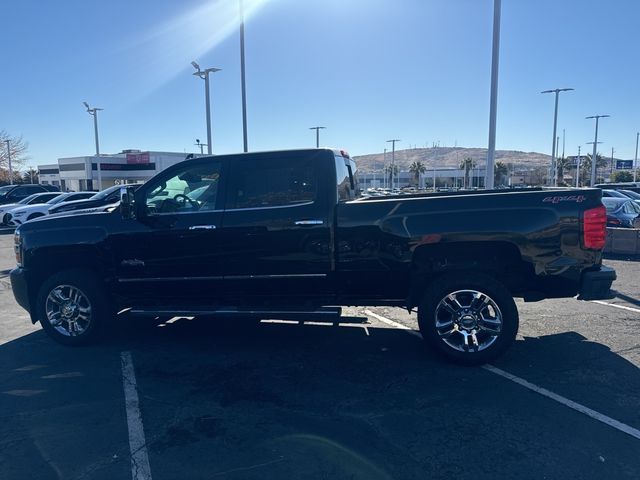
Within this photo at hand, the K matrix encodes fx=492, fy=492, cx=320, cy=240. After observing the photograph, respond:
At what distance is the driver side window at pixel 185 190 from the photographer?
5285 mm

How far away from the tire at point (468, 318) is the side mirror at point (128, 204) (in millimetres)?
3213

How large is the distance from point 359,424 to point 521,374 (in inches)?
72.4

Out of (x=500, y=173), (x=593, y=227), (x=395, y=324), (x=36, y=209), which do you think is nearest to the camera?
(x=593, y=227)

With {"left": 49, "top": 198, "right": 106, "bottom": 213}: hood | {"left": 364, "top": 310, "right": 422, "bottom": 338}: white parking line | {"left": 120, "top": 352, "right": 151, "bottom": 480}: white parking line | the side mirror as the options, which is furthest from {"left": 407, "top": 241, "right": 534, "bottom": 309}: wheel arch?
{"left": 49, "top": 198, "right": 106, "bottom": 213}: hood

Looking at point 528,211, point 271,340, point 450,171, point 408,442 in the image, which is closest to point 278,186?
point 271,340

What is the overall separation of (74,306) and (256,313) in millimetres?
2218

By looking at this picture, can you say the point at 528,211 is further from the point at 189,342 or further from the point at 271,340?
the point at 189,342

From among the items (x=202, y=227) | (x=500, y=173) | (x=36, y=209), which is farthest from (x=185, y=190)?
(x=500, y=173)

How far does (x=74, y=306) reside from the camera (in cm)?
562

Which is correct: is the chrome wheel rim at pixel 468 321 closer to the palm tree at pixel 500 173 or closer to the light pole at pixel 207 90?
the light pole at pixel 207 90

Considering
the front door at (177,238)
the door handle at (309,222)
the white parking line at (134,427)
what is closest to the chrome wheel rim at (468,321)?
the door handle at (309,222)

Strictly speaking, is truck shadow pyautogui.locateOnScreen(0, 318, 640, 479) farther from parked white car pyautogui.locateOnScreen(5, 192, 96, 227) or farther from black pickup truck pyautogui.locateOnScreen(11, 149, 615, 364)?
parked white car pyautogui.locateOnScreen(5, 192, 96, 227)

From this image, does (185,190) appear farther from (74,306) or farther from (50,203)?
(50,203)

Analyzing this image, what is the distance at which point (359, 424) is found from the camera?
371 centimetres
